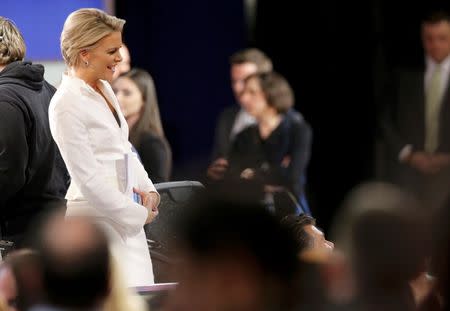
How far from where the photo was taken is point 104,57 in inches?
185

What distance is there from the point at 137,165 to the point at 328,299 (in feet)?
6.55

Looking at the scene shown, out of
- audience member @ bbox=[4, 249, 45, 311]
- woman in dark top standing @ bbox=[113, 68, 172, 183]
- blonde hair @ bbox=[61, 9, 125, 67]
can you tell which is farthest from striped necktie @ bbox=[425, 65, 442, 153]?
audience member @ bbox=[4, 249, 45, 311]

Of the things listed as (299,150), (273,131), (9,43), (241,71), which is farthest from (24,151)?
(241,71)

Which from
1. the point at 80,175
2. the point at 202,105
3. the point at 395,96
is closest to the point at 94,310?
the point at 80,175

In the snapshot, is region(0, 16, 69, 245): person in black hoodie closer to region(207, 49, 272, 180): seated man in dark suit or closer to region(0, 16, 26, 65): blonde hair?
region(0, 16, 26, 65): blonde hair

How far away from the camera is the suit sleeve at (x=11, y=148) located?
4.73m

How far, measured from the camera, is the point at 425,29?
7.86 metres

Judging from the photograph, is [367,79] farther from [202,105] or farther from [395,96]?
[202,105]

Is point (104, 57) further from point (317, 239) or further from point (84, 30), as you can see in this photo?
point (317, 239)

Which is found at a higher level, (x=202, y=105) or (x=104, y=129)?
(x=104, y=129)

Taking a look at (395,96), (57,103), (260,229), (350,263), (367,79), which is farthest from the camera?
(367,79)

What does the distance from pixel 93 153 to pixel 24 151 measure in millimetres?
273

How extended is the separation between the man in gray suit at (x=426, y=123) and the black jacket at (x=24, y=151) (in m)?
2.74

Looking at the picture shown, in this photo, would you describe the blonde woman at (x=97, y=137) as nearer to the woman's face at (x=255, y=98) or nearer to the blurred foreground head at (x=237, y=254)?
the blurred foreground head at (x=237, y=254)
